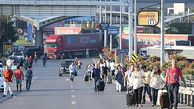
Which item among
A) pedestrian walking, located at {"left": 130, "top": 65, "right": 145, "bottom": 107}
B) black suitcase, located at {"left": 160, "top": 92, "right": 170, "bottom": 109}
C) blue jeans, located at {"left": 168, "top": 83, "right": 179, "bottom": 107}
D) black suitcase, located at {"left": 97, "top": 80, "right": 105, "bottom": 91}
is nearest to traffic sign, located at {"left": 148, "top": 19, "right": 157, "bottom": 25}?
black suitcase, located at {"left": 97, "top": 80, "right": 105, "bottom": 91}

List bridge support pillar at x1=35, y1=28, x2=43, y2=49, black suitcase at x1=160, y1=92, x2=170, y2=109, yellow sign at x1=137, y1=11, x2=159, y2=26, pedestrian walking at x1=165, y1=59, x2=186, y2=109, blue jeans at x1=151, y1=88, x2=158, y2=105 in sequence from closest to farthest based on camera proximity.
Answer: pedestrian walking at x1=165, y1=59, x2=186, y2=109
black suitcase at x1=160, y1=92, x2=170, y2=109
blue jeans at x1=151, y1=88, x2=158, y2=105
yellow sign at x1=137, y1=11, x2=159, y2=26
bridge support pillar at x1=35, y1=28, x2=43, y2=49

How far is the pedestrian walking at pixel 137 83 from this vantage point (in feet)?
72.9

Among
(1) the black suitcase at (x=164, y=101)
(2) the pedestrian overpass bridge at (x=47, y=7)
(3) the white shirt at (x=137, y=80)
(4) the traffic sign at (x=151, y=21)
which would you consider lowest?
(1) the black suitcase at (x=164, y=101)

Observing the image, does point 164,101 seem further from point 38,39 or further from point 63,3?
point 38,39

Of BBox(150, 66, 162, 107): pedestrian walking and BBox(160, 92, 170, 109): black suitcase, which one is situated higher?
BBox(150, 66, 162, 107): pedestrian walking

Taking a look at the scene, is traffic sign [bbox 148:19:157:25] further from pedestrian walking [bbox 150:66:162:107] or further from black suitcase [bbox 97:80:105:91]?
pedestrian walking [bbox 150:66:162:107]

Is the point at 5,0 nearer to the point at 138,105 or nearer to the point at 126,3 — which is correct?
the point at 126,3

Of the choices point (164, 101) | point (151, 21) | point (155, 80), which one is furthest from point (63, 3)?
point (164, 101)

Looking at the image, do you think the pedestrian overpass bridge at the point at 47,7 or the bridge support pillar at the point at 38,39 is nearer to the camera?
the pedestrian overpass bridge at the point at 47,7

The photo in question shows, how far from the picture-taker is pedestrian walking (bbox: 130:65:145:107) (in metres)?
22.2

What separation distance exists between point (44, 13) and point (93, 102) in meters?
31.4

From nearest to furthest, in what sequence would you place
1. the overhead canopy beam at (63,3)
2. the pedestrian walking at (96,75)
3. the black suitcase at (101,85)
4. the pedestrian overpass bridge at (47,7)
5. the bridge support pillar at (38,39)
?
the pedestrian walking at (96,75), the black suitcase at (101,85), the overhead canopy beam at (63,3), the pedestrian overpass bridge at (47,7), the bridge support pillar at (38,39)

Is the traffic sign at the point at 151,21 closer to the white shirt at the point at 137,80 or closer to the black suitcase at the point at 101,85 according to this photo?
the black suitcase at the point at 101,85

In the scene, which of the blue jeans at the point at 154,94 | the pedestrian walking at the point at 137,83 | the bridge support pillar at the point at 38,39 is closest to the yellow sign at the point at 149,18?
the pedestrian walking at the point at 137,83
